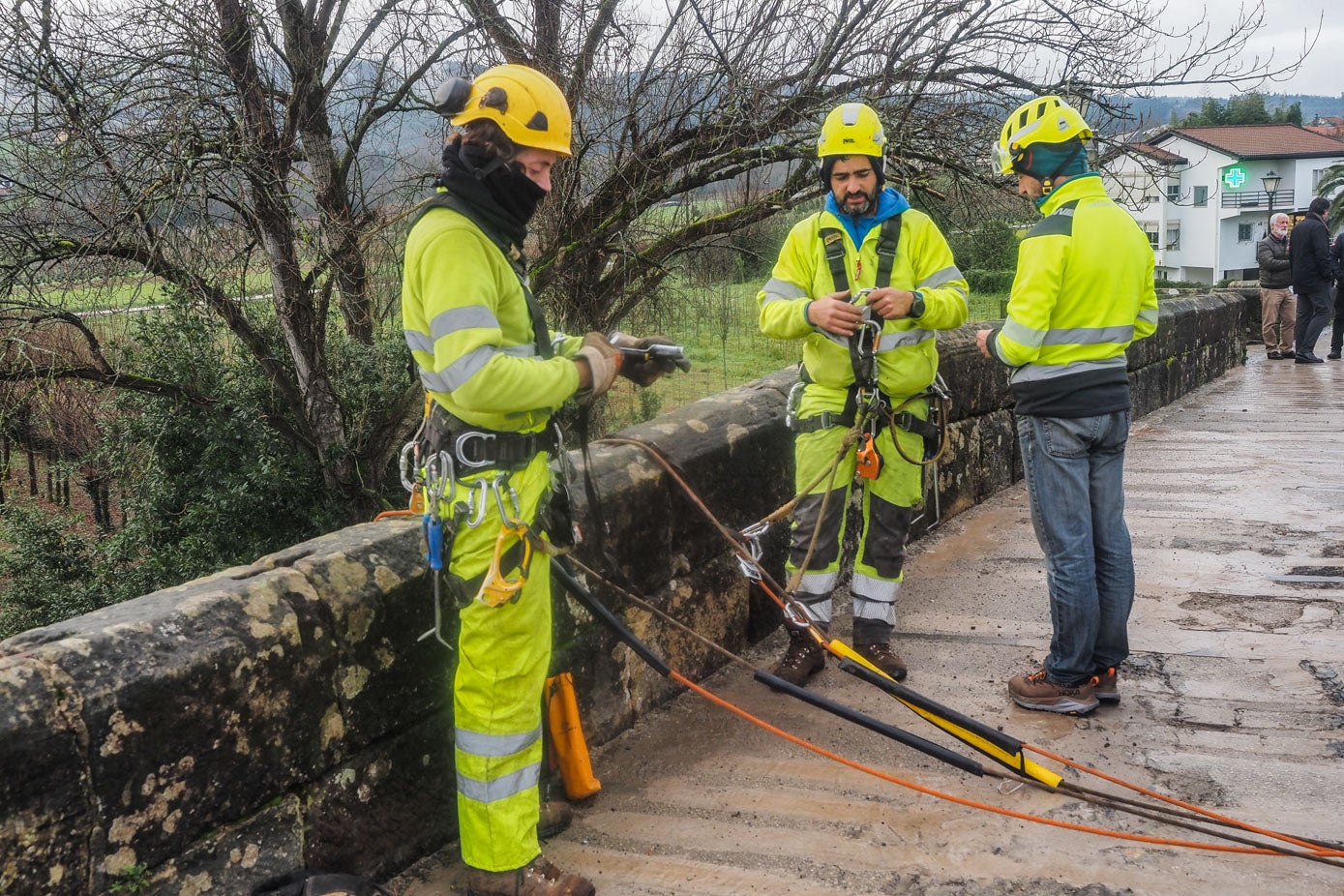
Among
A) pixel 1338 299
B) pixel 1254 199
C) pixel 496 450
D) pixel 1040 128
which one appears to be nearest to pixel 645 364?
pixel 496 450

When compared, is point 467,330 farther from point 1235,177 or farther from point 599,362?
point 1235,177

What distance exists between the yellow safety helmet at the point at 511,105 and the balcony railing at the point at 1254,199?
231ft

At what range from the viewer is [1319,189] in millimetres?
60812

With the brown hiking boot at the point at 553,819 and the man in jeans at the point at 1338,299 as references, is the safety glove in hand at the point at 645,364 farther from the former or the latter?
the man in jeans at the point at 1338,299

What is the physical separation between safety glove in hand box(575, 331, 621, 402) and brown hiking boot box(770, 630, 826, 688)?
5.51 feet

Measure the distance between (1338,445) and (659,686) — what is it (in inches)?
278

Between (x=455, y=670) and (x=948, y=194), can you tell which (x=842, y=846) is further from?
(x=948, y=194)

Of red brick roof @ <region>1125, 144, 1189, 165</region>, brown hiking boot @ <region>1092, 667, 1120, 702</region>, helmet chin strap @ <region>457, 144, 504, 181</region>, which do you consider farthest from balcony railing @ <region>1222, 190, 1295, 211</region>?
helmet chin strap @ <region>457, 144, 504, 181</region>

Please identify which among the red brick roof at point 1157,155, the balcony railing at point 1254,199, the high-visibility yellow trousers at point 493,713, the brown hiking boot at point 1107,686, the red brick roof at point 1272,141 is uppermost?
the red brick roof at point 1272,141

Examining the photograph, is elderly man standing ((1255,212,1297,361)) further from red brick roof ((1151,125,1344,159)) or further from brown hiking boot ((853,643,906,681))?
red brick roof ((1151,125,1344,159))

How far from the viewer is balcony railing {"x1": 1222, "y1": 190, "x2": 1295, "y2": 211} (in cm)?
6359

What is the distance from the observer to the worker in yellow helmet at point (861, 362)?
4180 millimetres

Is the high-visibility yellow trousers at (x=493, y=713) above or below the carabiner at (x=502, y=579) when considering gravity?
below

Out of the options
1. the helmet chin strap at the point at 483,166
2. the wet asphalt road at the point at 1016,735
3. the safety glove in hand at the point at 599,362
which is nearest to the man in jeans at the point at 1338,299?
the wet asphalt road at the point at 1016,735
